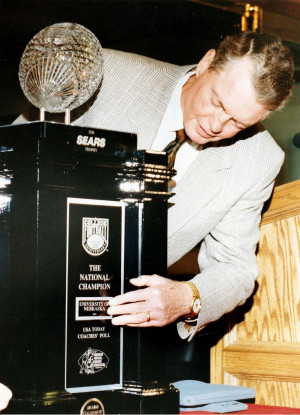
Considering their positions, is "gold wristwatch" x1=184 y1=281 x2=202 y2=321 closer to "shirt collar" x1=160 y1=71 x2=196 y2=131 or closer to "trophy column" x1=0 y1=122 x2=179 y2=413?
"trophy column" x1=0 y1=122 x2=179 y2=413

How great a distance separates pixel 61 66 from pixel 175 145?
22.1 inches

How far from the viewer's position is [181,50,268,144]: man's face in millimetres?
1663

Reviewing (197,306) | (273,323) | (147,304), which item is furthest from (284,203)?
(147,304)

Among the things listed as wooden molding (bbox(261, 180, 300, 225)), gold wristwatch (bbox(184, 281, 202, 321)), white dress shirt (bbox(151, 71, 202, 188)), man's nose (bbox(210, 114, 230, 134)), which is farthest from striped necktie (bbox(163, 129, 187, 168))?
wooden molding (bbox(261, 180, 300, 225))

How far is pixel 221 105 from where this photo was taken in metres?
1.70

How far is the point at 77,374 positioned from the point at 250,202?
89cm

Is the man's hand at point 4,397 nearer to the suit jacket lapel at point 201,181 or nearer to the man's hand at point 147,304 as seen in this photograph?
the man's hand at point 147,304

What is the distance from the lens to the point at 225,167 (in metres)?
1.79

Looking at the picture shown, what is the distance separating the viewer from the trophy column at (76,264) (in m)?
1.14

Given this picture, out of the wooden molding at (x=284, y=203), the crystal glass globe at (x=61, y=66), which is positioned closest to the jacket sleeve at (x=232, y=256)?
the wooden molding at (x=284, y=203)

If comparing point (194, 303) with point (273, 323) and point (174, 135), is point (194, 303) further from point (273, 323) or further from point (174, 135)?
point (273, 323)

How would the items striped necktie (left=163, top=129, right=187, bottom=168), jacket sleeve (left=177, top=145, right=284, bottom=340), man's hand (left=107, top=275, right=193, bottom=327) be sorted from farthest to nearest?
striped necktie (left=163, top=129, right=187, bottom=168) < jacket sleeve (left=177, top=145, right=284, bottom=340) < man's hand (left=107, top=275, right=193, bottom=327)

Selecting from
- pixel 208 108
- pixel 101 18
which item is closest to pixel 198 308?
pixel 208 108

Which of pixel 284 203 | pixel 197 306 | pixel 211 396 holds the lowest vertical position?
pixel 211 396
